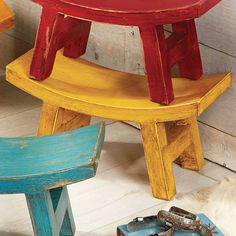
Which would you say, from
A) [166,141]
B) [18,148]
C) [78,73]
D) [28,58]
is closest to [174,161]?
[166,141]

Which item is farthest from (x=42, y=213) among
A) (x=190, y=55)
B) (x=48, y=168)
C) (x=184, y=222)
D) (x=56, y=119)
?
(x=190, y=55)

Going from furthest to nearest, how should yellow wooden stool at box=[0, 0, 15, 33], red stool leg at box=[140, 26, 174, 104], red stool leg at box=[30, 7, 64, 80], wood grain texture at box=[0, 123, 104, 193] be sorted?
yellow wooden stool at box=[0, 0, 15, 33] → red stool leg at box=[30, 7, 64, 80] → red stool leg at box=[140, 26, 174, 104] → wood grain texture at box=[0, 123, 104, 193]

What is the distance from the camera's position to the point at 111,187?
199cm

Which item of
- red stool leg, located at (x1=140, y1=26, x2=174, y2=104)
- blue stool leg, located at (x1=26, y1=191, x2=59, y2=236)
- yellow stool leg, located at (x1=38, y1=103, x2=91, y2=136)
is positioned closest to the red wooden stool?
red stool leg, located at (x1=140, y1=26, x2=174, y2=104)

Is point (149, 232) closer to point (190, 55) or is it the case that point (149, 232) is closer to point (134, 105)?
point (134, 105)

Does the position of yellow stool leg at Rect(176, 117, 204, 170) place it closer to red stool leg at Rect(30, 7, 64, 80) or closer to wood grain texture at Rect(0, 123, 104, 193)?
red stool leg at Rect(30, 7, 64, 80)

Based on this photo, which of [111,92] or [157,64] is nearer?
[157,64]

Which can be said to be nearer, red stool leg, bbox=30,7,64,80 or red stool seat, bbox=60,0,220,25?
red stool seat, bbox=60,0,220,25

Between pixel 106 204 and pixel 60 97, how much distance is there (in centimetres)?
32

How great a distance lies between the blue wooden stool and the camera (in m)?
1.42

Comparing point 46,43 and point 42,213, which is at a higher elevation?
point 46,43

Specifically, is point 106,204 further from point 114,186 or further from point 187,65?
point 187,65

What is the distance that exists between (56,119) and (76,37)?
0.26 meters

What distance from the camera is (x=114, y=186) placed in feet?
6.54
